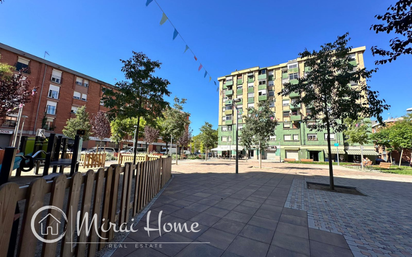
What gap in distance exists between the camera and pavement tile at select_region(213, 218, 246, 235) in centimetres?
319

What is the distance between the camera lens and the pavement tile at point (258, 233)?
292 centimetres

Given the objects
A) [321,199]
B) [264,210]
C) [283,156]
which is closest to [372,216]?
[321,199]

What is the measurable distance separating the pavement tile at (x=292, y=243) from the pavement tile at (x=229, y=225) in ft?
2.18

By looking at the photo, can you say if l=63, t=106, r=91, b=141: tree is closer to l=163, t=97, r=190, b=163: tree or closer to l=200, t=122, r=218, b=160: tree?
l=163, t=97, r=190, b=163: tree

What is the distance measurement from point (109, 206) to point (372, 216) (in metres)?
6.10

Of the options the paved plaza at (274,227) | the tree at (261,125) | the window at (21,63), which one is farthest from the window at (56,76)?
the paved plaza at (274,227)

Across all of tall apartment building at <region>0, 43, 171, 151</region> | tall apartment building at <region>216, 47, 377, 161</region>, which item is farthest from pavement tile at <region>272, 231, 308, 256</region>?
tall apartment building at <region>0, 43, 171, 151</region>

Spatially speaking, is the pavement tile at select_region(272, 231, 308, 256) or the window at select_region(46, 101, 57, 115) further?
→ the window at select_region(46, 101, 57, 115)

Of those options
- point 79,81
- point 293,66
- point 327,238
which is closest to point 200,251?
point 327,238

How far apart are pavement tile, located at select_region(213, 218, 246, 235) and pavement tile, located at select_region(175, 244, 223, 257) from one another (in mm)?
687

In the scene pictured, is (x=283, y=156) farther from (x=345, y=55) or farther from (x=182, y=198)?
(x=182, y=198)

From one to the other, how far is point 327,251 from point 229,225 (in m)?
1.65

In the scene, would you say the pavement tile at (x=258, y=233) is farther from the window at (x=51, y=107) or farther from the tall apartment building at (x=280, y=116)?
the window at (x=51, y=107)

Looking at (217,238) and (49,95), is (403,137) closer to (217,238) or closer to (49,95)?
(217,238)
